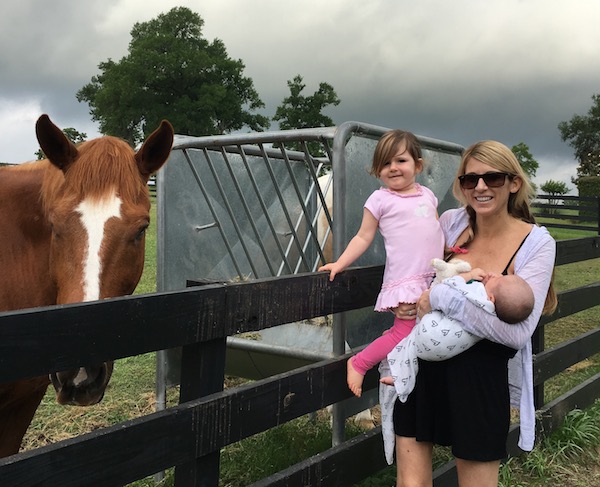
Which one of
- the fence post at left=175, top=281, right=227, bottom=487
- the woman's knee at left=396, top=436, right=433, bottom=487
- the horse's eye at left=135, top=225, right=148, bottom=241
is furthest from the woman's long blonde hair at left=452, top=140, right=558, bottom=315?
the horse's eye at left=135, top=225, right=148, bottom=241

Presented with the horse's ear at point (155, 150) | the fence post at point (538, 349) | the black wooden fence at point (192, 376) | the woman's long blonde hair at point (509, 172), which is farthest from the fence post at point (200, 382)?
the fence post at point (538, 349)

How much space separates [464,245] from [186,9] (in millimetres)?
50038

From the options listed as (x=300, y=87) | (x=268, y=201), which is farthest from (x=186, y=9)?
(x=268, y=201)

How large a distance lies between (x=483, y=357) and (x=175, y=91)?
4508 cm

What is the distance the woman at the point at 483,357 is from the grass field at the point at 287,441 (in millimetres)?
1026

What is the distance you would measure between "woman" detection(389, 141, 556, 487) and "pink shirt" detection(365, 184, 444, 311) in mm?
82

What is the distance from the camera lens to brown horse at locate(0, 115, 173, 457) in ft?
6.86

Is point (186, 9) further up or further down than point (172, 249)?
further up

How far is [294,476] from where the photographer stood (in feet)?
6.52

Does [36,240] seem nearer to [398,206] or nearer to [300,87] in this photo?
[398,206]

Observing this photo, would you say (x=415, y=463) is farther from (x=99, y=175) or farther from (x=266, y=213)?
(x=266, y=213)

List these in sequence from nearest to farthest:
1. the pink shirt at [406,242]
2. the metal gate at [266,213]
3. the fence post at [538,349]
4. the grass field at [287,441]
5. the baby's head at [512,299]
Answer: the baby's head at [512,299] → the pink shirt at [406,242] → the metal gate at [266,213] → the grass field at [287,441] → the fence post at [538,349]

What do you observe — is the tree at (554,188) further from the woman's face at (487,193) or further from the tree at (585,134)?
the woman's face at (487,193)

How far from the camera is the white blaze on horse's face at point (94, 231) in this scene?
2047 millimetres
